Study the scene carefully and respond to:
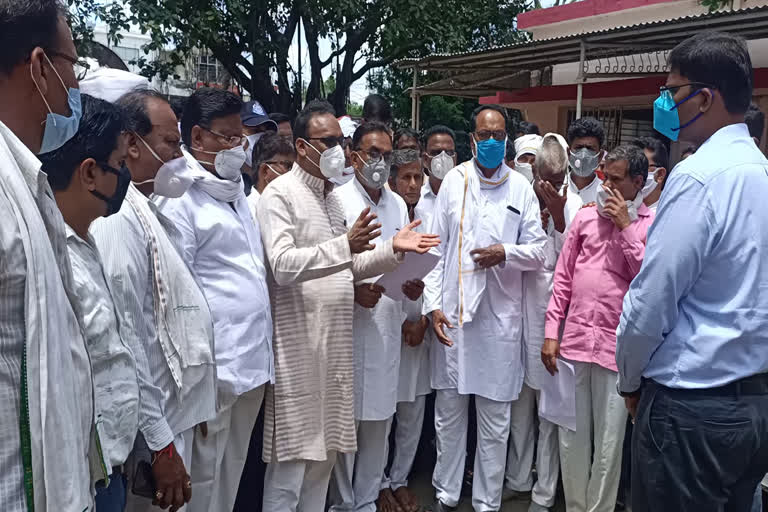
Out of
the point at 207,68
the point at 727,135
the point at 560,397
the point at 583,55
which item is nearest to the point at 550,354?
the point at 560,397

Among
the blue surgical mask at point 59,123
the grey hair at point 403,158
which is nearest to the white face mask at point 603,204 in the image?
the grey hair at point 403,158

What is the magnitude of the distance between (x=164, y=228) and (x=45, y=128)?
941 mm

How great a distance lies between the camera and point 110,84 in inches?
111

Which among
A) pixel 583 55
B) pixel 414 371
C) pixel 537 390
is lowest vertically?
pixel 537 390

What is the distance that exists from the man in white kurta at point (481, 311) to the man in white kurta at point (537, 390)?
8 cm

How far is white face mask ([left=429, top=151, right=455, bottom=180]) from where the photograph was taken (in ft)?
16.0

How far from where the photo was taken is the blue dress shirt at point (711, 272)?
2.21m

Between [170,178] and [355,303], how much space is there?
53.3 inches

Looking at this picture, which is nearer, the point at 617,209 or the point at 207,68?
the point at 617,209

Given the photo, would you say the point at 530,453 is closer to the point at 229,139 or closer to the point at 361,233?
the point at 361,233

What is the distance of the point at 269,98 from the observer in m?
14.9

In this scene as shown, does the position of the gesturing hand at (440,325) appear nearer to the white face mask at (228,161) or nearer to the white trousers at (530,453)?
the white trousers at (530,453)

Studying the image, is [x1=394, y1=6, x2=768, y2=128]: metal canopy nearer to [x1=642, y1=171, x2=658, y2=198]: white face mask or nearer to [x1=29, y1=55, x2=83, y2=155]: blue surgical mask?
[x1=642, y1=171, x2=658, y2=198]: white face mask

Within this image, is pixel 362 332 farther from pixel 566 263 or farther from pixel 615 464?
pixel 615 464
